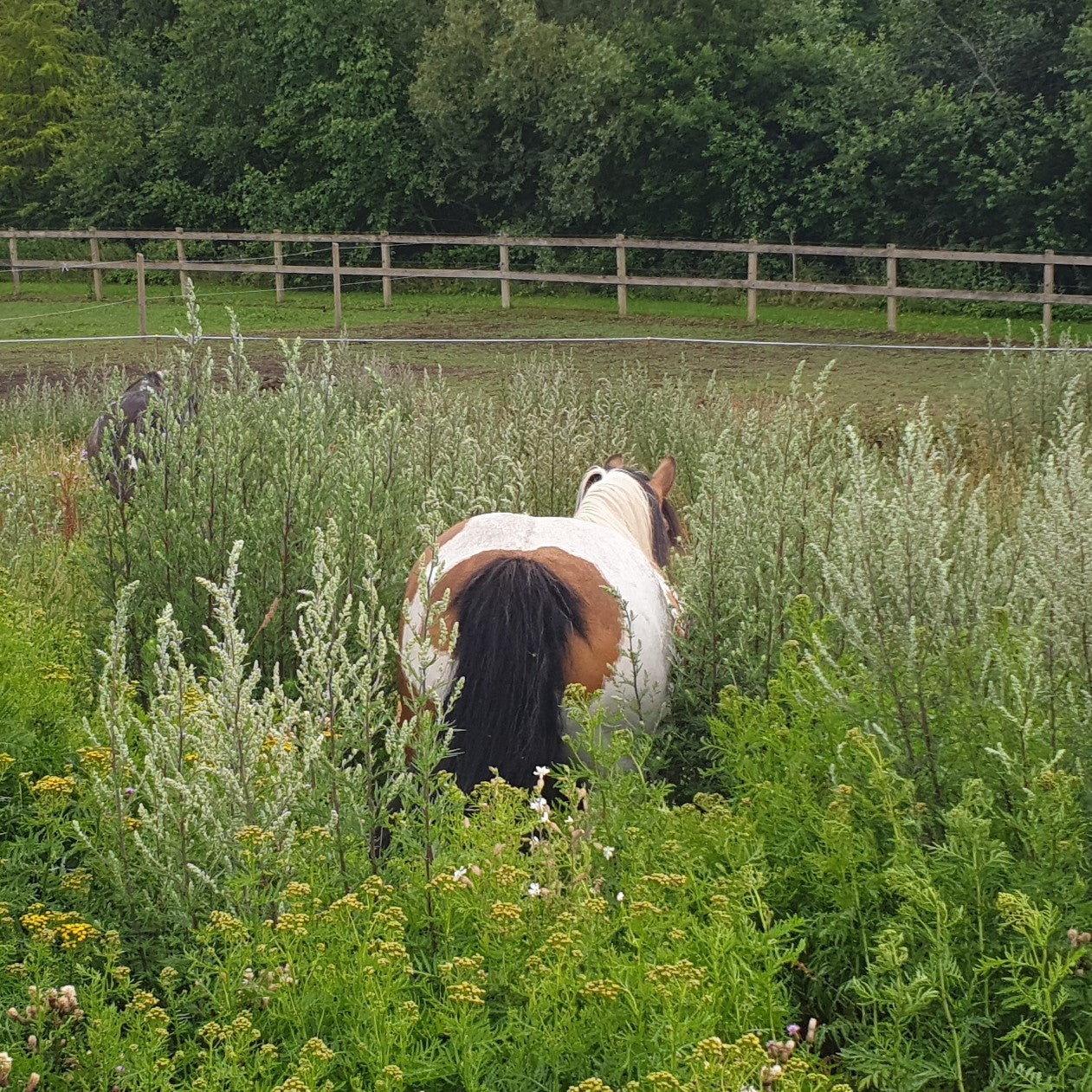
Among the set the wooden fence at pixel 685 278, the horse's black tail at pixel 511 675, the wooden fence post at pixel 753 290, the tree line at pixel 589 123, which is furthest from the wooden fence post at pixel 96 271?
the horse's black tail at pixel 511 675

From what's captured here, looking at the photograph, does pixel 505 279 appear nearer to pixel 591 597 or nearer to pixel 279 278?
pixel 279 278

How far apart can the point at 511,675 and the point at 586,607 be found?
32 centimetres

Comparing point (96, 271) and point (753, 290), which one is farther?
point (96, 271)

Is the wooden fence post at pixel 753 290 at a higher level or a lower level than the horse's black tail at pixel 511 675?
higher

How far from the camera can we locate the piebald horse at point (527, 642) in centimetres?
399

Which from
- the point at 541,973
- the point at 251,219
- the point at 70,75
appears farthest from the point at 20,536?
the point at 70,75

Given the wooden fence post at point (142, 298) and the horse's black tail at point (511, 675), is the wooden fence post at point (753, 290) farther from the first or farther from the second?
the horse's black tail at point (511, 675)

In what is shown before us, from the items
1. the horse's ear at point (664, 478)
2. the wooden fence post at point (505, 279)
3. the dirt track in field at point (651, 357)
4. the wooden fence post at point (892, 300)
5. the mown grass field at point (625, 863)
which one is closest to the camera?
the mown grass field at point (625, 863)

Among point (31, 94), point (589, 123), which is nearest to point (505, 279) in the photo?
point (589, 123)

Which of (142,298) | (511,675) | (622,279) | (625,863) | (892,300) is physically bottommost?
(625,863)

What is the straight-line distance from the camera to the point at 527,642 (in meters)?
4.01

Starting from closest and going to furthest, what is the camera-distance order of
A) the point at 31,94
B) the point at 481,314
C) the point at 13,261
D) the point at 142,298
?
the point at 142,298, the point at 481,314, the point at 13,261, the point at 31,94

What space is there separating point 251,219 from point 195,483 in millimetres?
31519

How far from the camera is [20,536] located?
6609mm
